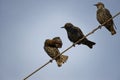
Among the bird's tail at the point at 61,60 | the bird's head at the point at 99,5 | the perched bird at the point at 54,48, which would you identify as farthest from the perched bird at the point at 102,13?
the bird's tail at the point at 61,60

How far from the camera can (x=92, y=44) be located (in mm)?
14234

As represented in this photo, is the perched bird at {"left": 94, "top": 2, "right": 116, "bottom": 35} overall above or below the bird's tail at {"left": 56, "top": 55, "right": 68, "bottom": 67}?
above

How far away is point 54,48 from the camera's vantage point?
1527 centimetres

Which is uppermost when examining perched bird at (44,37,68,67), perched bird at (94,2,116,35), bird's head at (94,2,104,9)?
bird's head at (94,2,104,9)

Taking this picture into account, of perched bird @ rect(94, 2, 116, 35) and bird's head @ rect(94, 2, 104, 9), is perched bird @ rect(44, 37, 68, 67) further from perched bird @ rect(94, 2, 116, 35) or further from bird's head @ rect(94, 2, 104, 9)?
bird's head @ rect(94, 2, 104, 9)

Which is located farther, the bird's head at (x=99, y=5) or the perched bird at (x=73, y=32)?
the bird's head at (x=99, y=5)

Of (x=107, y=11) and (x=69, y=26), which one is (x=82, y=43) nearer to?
(x=69, y=26)

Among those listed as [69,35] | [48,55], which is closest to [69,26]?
[69,35]

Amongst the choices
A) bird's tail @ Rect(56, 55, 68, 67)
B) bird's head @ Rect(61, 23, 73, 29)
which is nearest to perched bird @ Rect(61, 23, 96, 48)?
bird's head @ Rect(61, 23, 73, 29)

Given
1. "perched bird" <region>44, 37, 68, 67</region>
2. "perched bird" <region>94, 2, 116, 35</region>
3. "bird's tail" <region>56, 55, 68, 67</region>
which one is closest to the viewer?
"bird's tail" <region>56, 55, 68, 67</region>

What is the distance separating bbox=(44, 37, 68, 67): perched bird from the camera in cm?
1425

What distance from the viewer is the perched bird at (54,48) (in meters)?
14.2

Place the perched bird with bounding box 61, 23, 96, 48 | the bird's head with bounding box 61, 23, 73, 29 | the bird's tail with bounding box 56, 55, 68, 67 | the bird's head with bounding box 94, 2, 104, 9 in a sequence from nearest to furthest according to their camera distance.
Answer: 1. the bird's tail with bounding box 56, 55, 68, 67
2. the perched bird with bounding box 61, 23, 96, 48
3. the bird's head with bounding box 61, 23, 73, 29
4. the bird's head with bounding box 94, 2, 104, 9

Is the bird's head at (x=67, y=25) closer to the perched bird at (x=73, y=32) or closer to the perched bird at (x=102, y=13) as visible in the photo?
the perched bird at (x=73, y=32)
